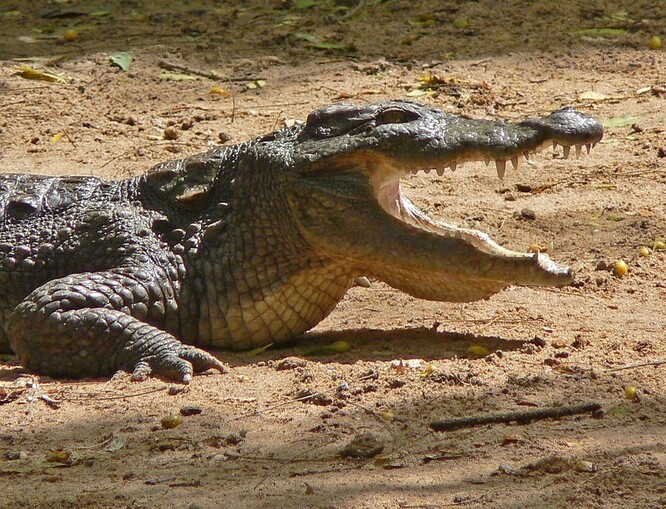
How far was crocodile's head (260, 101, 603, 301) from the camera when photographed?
5.36m

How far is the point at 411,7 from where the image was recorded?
1089 cm

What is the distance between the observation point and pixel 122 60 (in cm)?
988

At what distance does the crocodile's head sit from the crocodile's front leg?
0.83 metres

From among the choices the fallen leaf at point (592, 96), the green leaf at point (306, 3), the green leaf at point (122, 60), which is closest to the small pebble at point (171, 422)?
the fallen leaf at point (592, 96)

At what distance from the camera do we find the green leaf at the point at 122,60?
979cm

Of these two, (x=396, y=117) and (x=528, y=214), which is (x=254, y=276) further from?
(x=528, y=214)

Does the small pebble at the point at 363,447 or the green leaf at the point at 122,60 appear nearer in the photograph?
the small pebble at the point at 363,447

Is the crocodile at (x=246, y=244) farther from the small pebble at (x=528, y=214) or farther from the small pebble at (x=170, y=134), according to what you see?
the small pebble at (x=170, y=134)

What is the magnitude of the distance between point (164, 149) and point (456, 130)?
3344 millimetres

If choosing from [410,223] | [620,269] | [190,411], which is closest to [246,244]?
[410,223]

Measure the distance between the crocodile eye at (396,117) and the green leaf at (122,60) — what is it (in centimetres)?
464

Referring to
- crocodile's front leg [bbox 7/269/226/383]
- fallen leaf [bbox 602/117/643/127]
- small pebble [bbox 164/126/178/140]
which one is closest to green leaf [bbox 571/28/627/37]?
fallen leaf [bbox 602/117/643/127]

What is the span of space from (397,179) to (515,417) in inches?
74.9

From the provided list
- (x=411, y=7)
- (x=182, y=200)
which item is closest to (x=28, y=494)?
(x=182, y=200)
